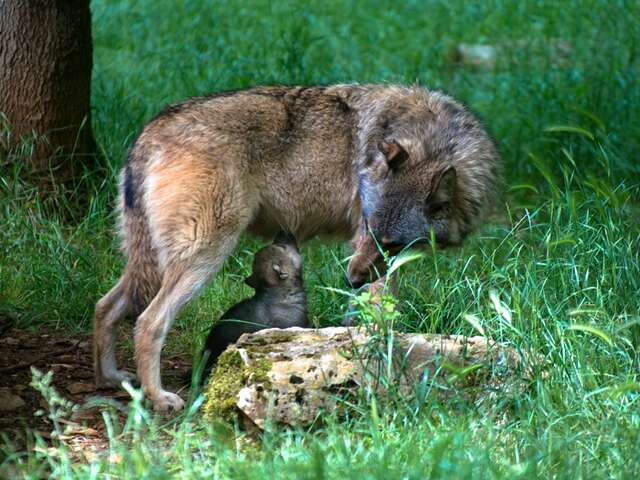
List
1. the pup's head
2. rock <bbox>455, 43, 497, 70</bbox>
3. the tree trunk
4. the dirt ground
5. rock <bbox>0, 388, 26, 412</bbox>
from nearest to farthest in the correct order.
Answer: the dirt ground
rock <bbox>0, 388, 26, 412</bbox>
the pup's head
the tree trunk
rock <bbox>455, 43, 497, 70</bbox>

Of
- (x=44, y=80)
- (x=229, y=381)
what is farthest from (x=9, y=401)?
(x=44, y=80)

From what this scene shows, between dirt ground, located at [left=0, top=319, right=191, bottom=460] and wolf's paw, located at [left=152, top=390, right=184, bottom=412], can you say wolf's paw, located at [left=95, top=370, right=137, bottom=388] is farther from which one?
wolf's paw, located at [left=152, top=390, right=184, bottom=412]

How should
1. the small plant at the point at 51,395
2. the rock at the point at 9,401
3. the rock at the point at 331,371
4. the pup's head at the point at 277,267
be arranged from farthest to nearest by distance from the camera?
the pup's head at the point at 277,267, the rock at the point at 9,401, the rock at the point at 331,371, the small plant at the point at 51,395

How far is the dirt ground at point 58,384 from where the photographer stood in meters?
5.16

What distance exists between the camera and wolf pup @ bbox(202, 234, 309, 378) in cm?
604

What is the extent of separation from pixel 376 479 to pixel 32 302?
11.8ft

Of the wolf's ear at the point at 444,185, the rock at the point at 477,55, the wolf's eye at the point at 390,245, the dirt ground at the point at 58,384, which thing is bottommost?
the dirt ground at the point at 58,384

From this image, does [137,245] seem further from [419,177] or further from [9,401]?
[419,177]

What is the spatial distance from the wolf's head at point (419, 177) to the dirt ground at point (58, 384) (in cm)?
142

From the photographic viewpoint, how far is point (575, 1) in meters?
12.0

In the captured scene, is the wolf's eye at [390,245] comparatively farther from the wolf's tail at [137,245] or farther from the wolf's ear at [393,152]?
the wolf's tail at [137,245]

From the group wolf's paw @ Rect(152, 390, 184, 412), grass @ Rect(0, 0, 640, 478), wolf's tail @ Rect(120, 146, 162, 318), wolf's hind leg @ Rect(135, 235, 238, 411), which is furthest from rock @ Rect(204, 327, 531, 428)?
wolf's tail @ Rect(120, 146, 162, 318)

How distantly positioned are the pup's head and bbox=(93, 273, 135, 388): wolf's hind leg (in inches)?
29.3

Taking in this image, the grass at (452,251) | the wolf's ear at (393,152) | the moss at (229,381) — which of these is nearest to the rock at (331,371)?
the moss at (229,381)
